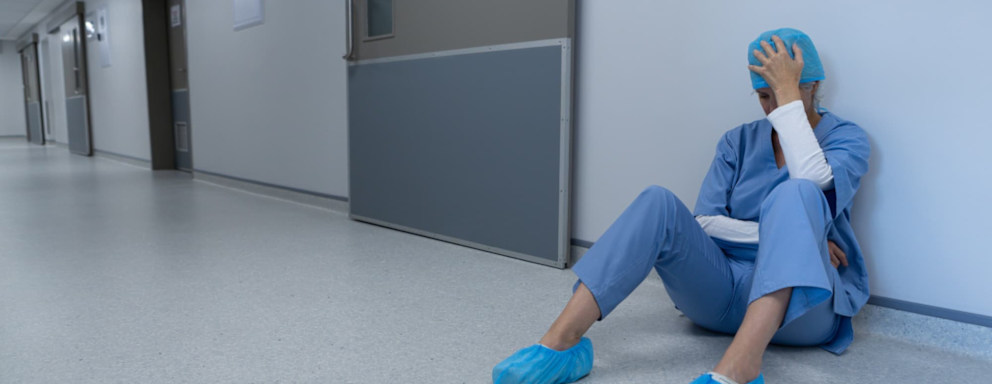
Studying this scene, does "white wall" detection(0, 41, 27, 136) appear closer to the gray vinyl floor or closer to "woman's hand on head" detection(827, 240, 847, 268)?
the gray vinyl floor

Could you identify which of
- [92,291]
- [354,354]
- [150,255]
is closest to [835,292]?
[354,354]

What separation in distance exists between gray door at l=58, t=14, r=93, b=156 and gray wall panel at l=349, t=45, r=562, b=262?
24.0ft

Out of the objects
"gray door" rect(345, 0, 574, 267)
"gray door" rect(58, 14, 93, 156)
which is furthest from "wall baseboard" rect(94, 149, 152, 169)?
"gray door" rect(345, 0, 574, 267)

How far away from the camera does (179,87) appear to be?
6.88 meters

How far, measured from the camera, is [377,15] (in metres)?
3.42

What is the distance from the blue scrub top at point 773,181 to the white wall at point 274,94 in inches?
106

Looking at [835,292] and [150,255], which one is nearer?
[835,292]

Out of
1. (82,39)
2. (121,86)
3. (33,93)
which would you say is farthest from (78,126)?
(33,93)

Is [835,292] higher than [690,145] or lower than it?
Answer: lower

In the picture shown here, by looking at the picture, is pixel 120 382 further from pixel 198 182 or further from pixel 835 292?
pixel 198 182

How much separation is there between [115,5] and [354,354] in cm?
762

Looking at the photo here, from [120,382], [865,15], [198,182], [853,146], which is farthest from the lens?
[198,182]

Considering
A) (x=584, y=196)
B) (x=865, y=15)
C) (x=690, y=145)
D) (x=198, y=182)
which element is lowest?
(x=198, y=182)

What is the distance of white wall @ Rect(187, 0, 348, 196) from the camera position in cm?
404
